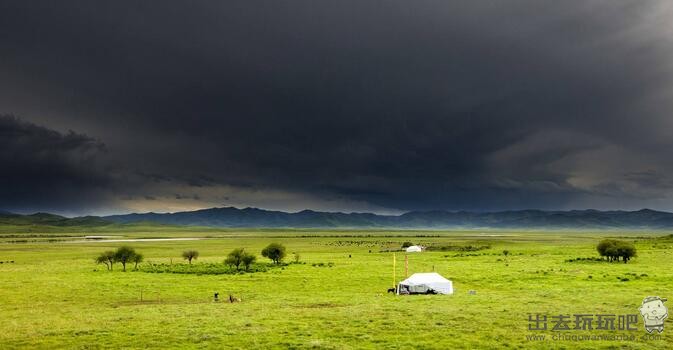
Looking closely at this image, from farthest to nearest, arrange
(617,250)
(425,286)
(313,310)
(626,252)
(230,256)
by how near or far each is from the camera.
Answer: (617,250) < (230,256) < (626,252) < (425,286) < (313,310)

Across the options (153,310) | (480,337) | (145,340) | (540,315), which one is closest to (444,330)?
(480,337)

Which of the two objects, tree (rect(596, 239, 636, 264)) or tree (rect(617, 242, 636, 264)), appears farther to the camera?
tree (rect(596, 239, 636, 264))

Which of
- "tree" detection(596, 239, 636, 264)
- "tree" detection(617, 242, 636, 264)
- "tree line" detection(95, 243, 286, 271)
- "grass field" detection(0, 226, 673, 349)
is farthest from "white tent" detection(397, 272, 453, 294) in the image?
"tree" detection(617, 242, 636, 264)

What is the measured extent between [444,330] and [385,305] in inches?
457

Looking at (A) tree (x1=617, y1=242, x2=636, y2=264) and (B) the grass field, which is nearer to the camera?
(B) the grass field

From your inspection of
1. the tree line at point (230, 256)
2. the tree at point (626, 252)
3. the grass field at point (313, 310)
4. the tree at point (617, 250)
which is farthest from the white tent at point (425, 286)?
the tree at point (626, 252)

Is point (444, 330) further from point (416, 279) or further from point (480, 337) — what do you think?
point (416, 279)

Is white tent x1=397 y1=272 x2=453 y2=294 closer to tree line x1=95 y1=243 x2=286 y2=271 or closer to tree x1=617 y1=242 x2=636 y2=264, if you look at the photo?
tree line x1=95 y1=243 x2=286 y2=271

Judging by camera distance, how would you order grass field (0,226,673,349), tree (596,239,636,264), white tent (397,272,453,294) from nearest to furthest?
grass field (0,226,673,349) → white tent (397,272,453,294) → tree (596,239,636,264)

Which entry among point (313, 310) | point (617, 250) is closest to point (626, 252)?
point (617, 250)

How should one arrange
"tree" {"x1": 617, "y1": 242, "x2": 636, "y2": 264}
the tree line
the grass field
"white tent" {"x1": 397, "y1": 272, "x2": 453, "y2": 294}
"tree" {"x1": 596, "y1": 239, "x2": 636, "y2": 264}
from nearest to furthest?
1. the grass field
2. "white tent" {"x1": 397, "y1": 272, "x2": 453, "y2": 294}
3. the tree line
4. "tree" {"x1": 617, "y1": 242, "x2": 636, "y2": 264}
5. "tree" {"x1": 596, "y1": 239, "x2": 636, "y2": 264}

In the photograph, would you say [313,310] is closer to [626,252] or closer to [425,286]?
[425,286]

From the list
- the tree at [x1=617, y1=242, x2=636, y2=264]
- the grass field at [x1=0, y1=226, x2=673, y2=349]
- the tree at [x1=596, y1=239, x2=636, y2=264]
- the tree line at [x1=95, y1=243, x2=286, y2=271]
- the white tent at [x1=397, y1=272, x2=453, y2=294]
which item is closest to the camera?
the grass field at [x1=0, y1=226, x2=673, y2=349]

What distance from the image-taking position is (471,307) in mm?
36000
